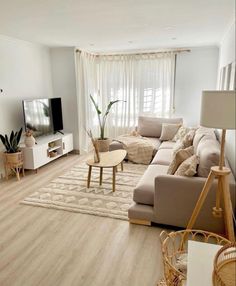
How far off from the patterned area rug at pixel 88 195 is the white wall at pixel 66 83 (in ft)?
5.23

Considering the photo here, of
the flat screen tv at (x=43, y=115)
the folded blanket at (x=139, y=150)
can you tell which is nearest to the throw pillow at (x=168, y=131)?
the folded blanket at (x=139, y=150)

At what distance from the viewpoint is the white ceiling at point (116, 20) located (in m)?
2.49

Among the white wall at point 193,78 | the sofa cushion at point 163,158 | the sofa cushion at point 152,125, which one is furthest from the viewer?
the sofa cushion at point 152,125

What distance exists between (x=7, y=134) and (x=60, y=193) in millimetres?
1683

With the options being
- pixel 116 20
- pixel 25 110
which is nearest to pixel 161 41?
pixel 116 20

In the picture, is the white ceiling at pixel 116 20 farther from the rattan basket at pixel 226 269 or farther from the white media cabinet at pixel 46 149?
the rattan basket at pixel 226 269

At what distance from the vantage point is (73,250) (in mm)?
2324

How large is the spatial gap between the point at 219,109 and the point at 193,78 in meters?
4.19

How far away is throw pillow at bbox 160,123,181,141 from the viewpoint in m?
5.28

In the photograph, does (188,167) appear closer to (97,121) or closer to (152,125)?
(152,125)

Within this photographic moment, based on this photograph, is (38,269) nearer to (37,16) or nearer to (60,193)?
(60,193)

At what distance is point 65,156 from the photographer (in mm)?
5559

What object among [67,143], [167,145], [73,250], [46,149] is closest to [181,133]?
[167,145]

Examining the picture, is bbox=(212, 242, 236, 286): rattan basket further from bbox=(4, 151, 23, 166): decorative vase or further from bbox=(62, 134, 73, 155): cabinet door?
bbox=(62, 134, 73, 155): cabinet door
